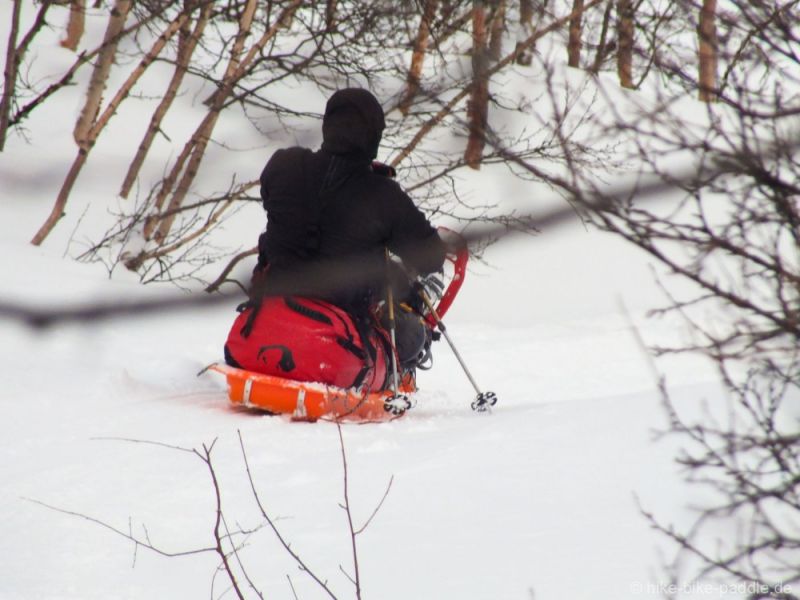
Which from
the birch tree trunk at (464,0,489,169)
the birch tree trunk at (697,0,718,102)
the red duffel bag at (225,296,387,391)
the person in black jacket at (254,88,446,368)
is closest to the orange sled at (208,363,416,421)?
the red duffel bag at (225,296,387,391)

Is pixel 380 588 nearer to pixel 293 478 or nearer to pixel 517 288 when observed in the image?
pixel 293 478

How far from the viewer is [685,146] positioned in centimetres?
160

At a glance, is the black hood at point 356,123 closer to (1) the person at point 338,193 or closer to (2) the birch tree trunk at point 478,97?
(1) the person at point 338,193

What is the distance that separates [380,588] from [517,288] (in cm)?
822

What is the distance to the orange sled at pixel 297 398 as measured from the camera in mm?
4863

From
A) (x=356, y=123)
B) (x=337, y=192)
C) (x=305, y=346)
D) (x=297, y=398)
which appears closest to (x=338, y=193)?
(x=337, y=192)

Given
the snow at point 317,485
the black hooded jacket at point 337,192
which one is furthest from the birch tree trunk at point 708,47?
the black hooded jacket at point 337,192

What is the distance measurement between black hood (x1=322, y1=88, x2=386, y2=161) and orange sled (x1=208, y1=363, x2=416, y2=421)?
1.11 meters

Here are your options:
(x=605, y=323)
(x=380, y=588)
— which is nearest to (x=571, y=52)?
(x=380, y=588)

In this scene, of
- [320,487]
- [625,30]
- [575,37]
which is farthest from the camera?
[320,487]

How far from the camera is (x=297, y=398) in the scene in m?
4.86

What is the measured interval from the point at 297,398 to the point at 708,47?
3365 mm

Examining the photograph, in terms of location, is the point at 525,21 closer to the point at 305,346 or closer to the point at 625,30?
the point at 625,30

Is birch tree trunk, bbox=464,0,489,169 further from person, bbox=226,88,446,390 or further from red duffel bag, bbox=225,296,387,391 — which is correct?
red duffel bag, bbox=225,296,387,391
